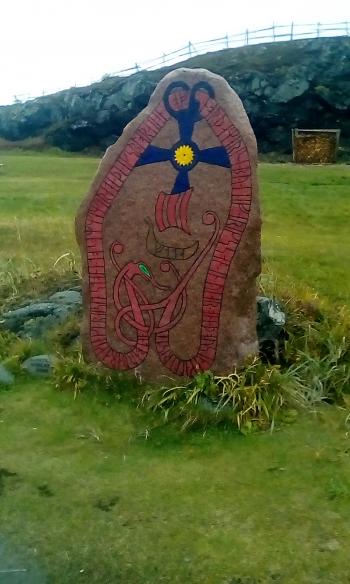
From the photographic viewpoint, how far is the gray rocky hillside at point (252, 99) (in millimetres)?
25297

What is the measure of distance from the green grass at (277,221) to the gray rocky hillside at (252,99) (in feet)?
28.3

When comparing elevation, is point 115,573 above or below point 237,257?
below

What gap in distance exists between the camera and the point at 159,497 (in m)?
4.30

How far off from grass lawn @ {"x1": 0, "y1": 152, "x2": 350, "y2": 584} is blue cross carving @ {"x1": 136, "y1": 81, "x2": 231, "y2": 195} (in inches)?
67.0

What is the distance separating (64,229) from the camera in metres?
10.9

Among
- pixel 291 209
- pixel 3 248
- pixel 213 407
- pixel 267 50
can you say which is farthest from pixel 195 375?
pixel 267 50

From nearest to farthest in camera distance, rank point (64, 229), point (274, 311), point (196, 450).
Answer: point (196, 450) → point (274, 311) → point (64, 229)

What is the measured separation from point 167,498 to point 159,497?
0.05m

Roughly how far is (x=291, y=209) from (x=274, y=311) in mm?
6183

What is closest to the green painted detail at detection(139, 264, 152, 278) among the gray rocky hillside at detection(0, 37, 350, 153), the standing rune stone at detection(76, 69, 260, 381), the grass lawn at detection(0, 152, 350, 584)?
the standing rune stone at detection(76, 69, 260, 381)

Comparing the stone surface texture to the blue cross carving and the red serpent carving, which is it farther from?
the blue cross carving

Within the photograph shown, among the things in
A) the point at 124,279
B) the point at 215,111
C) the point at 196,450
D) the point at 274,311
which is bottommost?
the point at 196,450

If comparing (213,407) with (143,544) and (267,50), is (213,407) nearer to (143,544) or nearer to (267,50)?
(143,544)

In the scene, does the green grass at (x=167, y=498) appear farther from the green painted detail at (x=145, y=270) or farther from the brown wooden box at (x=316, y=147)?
the brown wooden box at (x=316, y=147)
